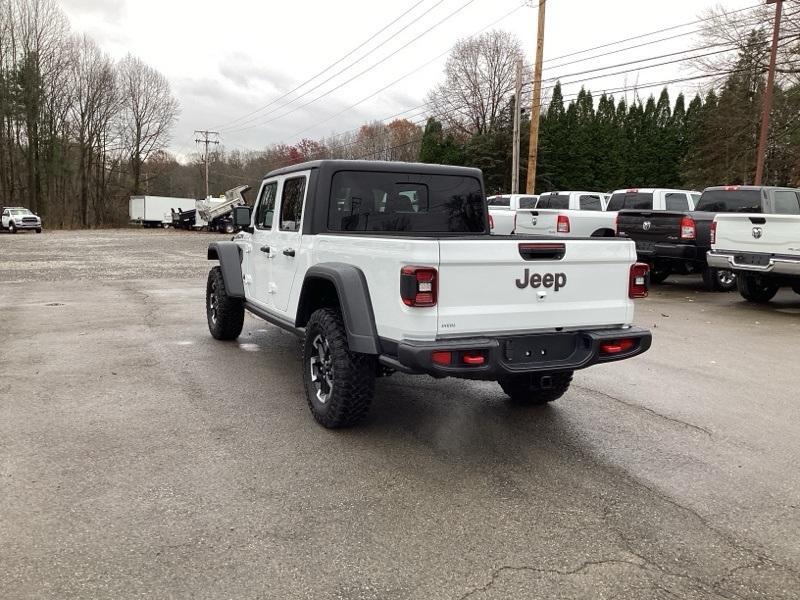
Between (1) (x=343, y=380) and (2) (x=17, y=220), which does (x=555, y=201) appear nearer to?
(1) (x=343, y=380)

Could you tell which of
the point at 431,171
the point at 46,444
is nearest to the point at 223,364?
the point at 46,444

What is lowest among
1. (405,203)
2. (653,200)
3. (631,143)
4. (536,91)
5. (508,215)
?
(405,203)

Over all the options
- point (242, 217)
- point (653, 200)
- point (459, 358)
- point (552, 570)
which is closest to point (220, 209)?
point (653, 200)

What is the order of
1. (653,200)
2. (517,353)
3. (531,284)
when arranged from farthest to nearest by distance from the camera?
(653,200), (531,284), (517,353)

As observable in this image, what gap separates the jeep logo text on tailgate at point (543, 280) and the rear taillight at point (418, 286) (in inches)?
24.4

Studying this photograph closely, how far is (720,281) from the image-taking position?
13.3m

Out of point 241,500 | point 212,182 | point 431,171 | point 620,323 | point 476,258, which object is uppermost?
point 212,182

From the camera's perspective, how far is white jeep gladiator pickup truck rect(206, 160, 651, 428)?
370cm

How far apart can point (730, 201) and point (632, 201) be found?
2532 millimetres

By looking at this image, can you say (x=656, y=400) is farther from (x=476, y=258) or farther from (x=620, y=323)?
(x=476, y=258)

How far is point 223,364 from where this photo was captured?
6570 millimetres

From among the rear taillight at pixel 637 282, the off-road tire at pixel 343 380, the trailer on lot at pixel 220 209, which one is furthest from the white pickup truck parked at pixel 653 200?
the trailer on lot at pixel 220 209

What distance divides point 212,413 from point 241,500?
165 cm

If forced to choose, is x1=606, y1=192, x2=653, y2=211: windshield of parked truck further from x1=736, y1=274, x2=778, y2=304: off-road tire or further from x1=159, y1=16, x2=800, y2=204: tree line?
x1=159, y1=16, x2=800, y2=204: tree line
